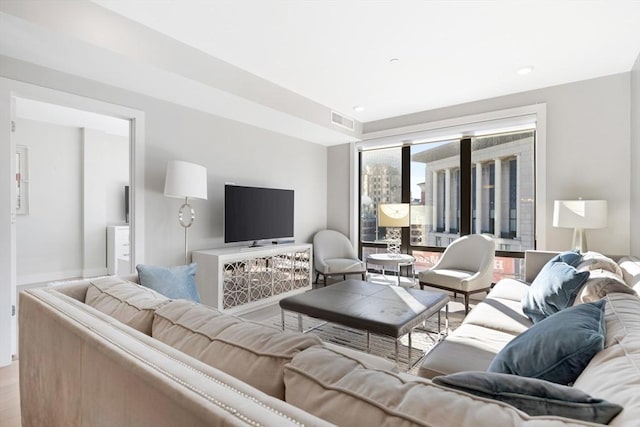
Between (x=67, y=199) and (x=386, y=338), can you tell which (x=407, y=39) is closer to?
(x=386, y=338)

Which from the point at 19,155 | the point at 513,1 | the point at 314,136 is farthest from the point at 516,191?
the point at 19,155

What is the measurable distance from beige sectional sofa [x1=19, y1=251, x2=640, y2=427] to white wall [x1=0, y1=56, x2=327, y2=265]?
200 centimetres

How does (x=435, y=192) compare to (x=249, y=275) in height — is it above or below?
above

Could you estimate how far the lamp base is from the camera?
3090mm

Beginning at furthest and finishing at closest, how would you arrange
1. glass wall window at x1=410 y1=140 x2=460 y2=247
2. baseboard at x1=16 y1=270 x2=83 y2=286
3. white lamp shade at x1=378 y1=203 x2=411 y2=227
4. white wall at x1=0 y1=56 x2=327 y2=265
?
baseboard at x1=16 y1=270 x2=83 y2=286
glass wall window at x1=410 y1=140 x2=460 y2=247
white lamp shade at x1=378 y1=203 x2=411 y2=227
white wall at x1=0 y1=56 x2=327 y2=265

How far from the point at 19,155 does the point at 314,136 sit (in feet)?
13.8

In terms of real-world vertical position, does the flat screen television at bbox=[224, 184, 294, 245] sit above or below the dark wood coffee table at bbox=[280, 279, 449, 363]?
above

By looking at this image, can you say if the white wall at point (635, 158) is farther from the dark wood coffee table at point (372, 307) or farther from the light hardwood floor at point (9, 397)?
the light hardwood floor at point (9, 397)

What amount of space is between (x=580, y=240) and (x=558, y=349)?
2.74 metres

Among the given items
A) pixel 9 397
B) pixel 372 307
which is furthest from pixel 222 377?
pixel 9 397

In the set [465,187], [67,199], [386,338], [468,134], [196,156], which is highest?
[468,134]

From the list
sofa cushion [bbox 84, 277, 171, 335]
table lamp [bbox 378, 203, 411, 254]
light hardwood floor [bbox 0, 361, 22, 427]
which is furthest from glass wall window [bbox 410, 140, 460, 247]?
light hardwood floor [bbox 0, 361, 22, 427]

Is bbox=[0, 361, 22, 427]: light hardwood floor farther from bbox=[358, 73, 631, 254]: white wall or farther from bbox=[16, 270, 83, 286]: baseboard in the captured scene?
bbox=[358, 73, 631, 254]: white wall

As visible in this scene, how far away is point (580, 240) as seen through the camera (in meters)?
3.10
